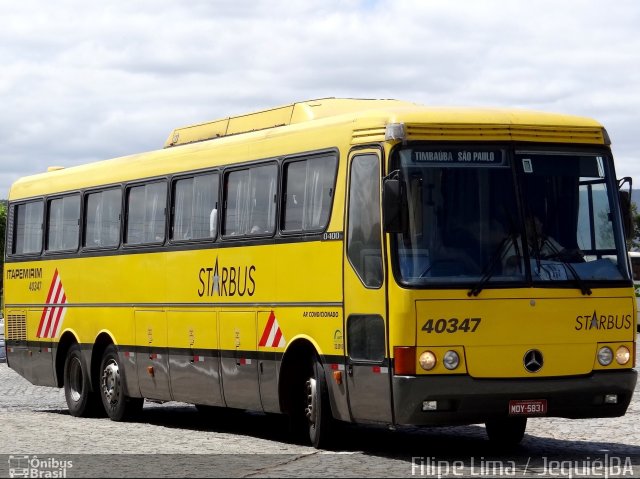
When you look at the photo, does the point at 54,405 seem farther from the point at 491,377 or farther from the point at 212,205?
the point at 491,377

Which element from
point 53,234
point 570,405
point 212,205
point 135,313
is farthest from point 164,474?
point 53,234

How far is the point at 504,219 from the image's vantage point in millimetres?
14242

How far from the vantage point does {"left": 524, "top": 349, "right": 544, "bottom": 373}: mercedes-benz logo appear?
14.1 meters

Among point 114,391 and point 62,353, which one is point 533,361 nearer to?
point 114,391

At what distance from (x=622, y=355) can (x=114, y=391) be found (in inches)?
325

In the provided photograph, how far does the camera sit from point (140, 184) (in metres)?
20.2

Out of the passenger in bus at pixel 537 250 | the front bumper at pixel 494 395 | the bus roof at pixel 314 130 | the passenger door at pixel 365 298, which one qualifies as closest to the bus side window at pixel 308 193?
the bus roof at pixel 314 130

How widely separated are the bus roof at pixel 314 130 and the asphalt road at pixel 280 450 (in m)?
2.97

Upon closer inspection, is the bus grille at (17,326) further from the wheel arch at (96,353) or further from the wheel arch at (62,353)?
the wheel arch at (96,353)

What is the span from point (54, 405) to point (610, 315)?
12136 millimetres

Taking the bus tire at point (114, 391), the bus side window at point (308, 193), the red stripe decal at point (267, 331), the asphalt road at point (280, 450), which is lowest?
the asphalt road at point (280, 450)

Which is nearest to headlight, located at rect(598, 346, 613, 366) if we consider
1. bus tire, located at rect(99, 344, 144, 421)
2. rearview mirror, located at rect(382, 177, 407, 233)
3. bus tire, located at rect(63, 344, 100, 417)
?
rearview mirror, located at rect(382, 177, 407, 233)

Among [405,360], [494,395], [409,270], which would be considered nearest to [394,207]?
[409,270]

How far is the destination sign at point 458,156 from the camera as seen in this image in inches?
559
